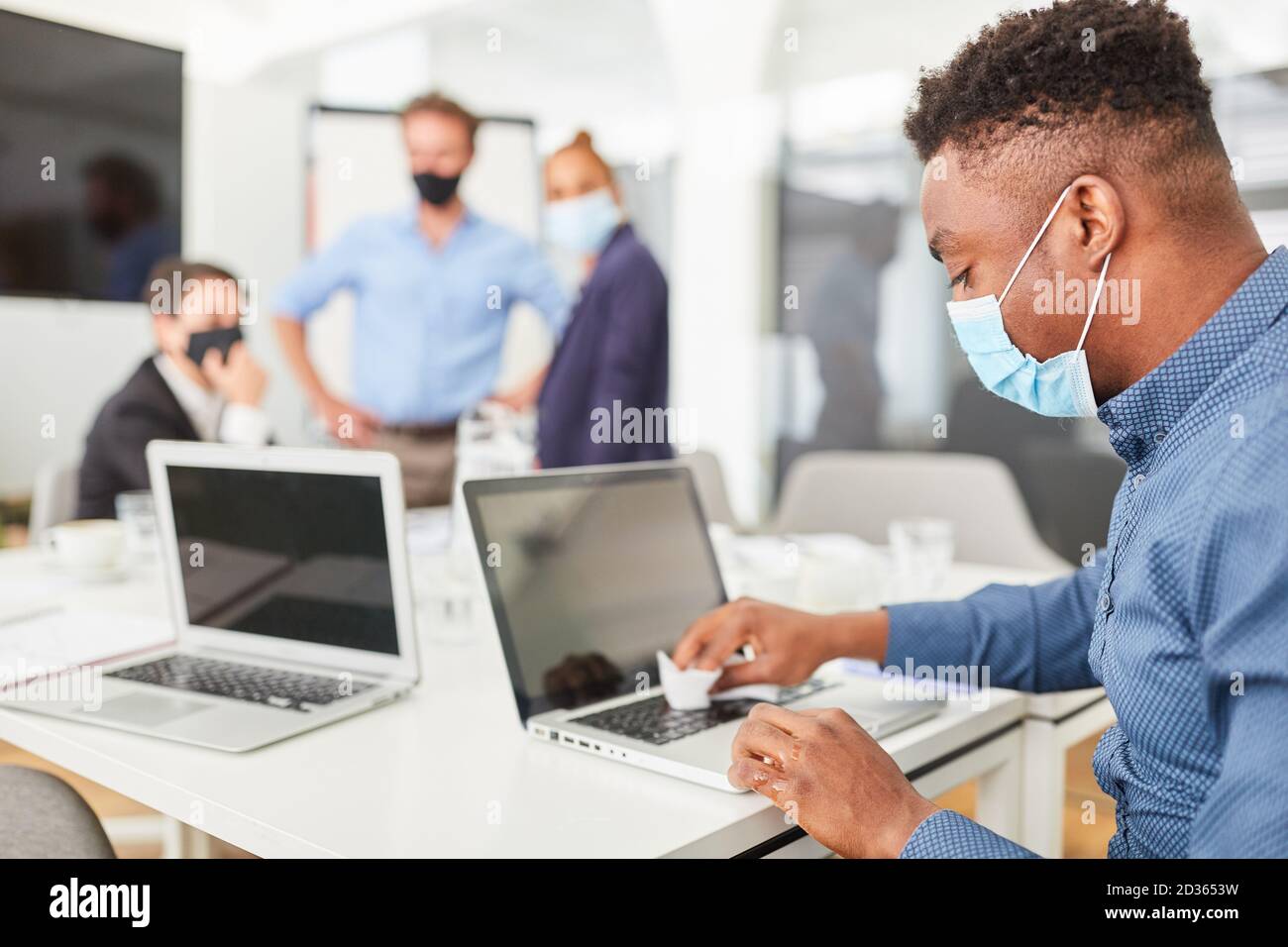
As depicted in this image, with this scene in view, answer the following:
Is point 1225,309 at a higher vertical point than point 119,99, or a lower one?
lower

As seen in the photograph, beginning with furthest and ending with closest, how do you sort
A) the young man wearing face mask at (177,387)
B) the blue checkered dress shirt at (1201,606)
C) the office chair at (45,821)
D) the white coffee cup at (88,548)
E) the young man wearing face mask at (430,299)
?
the young man wearing face mask at (430,299), the young man wearing face mask at (177,387), the white coffee cup at (88,548), the office chair at (45,821), the blue checkered dress shirt at (1201,606)

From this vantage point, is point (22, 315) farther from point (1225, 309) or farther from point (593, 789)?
point (1225, 309)

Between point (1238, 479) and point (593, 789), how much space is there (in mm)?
571

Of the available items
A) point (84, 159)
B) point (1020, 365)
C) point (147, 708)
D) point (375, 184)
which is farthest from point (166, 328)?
point (1020, 365)

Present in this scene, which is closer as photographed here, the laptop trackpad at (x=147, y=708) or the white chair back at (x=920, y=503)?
the laptop trackpad at (x=147, y=708)

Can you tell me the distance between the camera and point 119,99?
3383 mm

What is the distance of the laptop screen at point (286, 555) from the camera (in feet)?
3.98

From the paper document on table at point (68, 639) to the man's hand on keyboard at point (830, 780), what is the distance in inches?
34.7

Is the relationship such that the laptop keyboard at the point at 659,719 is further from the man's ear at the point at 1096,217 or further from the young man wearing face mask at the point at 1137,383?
the man's ear at the point at 1096,217

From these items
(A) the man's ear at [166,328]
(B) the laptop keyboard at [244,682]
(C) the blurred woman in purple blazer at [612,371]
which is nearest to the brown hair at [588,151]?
(C) the blurred woman in purple blazer at [612,371]

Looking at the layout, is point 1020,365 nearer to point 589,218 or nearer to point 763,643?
point 763,643
